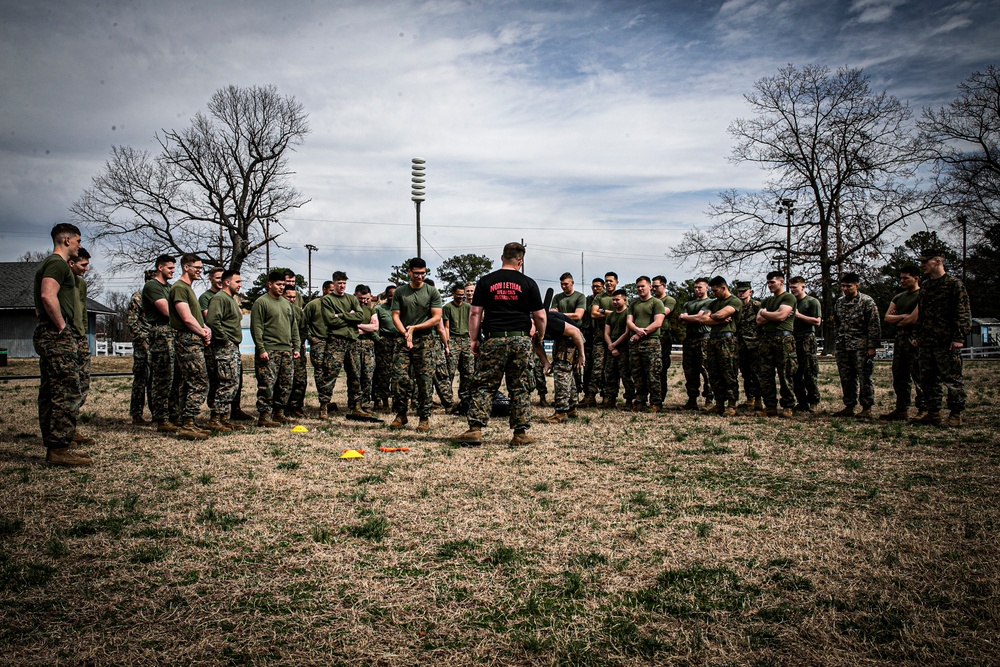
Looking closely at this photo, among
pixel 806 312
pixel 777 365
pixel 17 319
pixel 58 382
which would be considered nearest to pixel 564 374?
pixel 777 365

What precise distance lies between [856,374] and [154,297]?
10877 mm

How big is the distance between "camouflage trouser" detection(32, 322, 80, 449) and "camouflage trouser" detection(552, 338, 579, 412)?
6432 mm

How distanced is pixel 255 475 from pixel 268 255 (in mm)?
41045

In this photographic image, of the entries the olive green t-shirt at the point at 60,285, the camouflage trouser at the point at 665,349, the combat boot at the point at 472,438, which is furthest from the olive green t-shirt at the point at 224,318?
the camouflage trouser at the point at 665,349

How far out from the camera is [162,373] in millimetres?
8742

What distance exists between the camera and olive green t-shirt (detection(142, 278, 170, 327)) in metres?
8.46

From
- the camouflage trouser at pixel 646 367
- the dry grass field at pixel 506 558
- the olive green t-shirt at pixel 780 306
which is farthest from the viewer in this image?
the camouflage trouser at pixel 646 367

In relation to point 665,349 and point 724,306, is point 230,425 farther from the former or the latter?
point 665,349

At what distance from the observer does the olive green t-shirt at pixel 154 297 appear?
846 cm

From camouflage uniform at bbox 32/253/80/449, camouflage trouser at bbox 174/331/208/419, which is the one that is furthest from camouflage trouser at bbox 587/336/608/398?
camouflage uniform at bbox 32/253/80/449

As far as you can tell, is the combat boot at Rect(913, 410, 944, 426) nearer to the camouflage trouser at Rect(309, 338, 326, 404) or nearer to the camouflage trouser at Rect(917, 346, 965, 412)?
the camouflage trouser at Rect(917, 346, 965, 412)

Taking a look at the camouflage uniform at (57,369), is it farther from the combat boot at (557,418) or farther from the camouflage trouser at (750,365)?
the camouflage trouser at (750,365)

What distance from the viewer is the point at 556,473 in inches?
237

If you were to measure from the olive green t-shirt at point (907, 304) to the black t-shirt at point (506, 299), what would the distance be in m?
6.05
